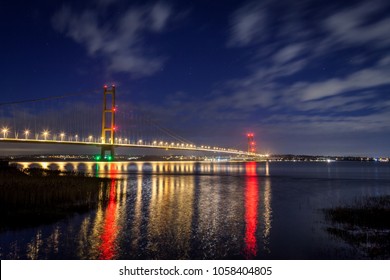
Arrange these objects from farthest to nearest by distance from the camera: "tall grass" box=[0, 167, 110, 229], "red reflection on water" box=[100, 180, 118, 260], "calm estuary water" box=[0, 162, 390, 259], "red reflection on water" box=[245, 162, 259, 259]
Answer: "tall grass" box=[0, 167, 110, 229], "red reflection on water" box=[245, 162, 259, 259], "calm estuary water" box=[0, 162, 390, 259], "red reflection on water" box=[100, 180, 118, 260]

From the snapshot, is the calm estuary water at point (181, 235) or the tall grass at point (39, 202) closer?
the calm estuary water at point (181, 235)

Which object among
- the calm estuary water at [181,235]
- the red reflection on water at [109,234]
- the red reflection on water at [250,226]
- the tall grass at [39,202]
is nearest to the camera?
the red reflection on water at [109,234]

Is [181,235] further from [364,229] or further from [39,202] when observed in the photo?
[39,202]

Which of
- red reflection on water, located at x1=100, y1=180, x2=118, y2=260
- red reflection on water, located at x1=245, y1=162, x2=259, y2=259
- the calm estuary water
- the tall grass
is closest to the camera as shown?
red reflection on water, located at x1=100, y1=180, x2=118, y2=260

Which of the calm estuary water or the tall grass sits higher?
the tall grass

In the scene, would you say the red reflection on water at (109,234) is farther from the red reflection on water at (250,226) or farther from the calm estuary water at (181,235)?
the red reflection on water at (250,226)

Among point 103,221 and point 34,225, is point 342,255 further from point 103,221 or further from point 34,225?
point 34,225

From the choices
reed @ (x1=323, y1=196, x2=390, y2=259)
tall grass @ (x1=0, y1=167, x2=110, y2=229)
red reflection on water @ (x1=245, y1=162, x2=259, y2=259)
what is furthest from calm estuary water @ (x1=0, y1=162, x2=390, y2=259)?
tall grass @ (x1=0, y1=167, x2=110, y2=229)

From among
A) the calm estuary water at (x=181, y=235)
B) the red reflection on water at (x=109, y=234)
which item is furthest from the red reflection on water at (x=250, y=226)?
the red reflection on water at (x=109, y=234)

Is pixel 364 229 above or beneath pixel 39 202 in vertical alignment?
beneath

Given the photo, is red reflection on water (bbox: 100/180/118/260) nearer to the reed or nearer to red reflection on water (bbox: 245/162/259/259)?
red reflection on water (bbox: 245/162/259/259)

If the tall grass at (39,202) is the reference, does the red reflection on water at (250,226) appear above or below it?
below

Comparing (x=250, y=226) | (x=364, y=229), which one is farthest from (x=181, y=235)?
(x=364, y=229)
